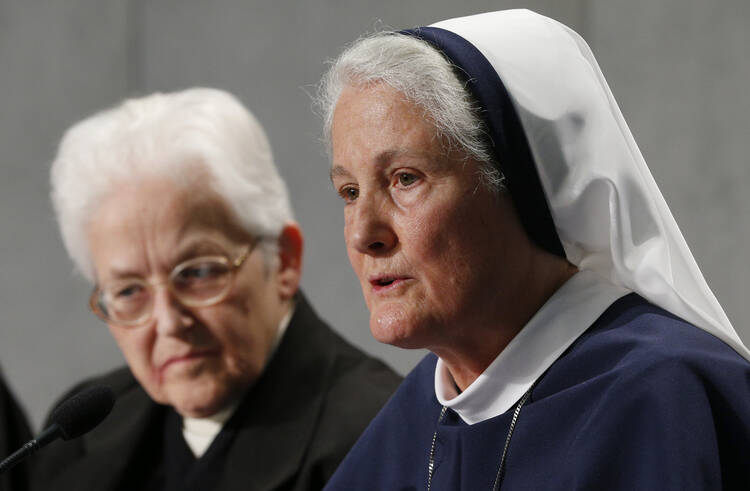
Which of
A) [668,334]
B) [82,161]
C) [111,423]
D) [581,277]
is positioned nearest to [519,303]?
[581,277]

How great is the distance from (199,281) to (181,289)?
5 cm

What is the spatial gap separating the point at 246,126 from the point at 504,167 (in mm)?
1329

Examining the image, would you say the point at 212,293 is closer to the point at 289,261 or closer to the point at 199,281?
the point at 199,281

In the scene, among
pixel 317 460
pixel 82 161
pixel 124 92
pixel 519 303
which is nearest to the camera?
pixel 519 303

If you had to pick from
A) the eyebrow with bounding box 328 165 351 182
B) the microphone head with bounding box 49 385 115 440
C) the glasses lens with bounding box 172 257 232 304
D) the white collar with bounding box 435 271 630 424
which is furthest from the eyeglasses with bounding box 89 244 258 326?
the white collar with bounding box 435 271 630 424

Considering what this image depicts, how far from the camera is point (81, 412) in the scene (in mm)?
2066

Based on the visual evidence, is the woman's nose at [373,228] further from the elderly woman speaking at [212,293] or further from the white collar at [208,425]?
the white collar at [208,425]

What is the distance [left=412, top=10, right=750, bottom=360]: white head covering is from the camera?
1843 millimetres

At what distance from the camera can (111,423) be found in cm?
332

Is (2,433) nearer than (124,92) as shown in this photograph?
Yes

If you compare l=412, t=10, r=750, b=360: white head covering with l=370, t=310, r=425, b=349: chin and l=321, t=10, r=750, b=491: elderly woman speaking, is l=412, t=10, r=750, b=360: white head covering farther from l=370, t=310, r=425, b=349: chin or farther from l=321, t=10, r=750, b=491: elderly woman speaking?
l=370, t=310, r=425, b=349: chin

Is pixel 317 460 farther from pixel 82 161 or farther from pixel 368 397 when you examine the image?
pixel 82 161

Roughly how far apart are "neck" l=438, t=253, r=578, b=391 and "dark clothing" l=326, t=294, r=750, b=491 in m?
0.10

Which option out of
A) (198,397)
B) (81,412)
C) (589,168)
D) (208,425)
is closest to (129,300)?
(198,397)
